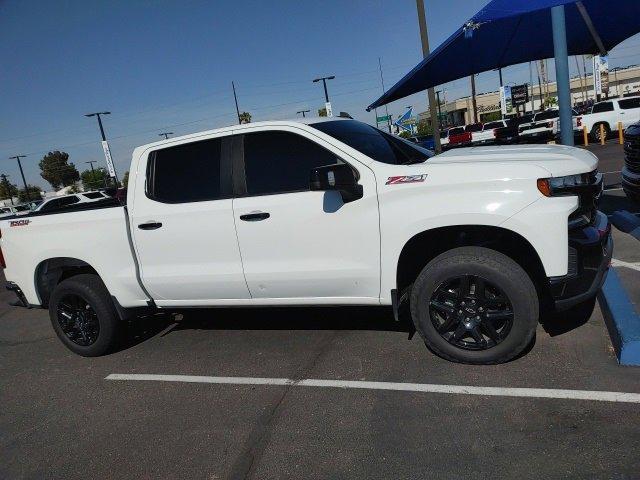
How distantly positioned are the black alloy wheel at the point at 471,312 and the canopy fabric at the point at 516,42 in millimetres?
3485

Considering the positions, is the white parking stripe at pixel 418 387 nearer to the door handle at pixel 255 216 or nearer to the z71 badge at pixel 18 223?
the door handle at pixel 255 216

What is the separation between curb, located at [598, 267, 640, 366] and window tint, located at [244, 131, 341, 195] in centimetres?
236

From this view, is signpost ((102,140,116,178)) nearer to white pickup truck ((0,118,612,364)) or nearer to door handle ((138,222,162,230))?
white pickup truck ((0,118,612,364))

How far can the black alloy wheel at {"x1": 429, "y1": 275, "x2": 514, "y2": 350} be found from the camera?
364 centimetres

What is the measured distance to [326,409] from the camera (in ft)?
11.6

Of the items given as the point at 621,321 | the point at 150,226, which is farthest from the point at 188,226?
the point at 621,321

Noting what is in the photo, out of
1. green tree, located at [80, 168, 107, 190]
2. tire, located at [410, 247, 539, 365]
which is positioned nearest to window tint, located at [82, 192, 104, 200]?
tire, located at [410, 247, 539, 365]

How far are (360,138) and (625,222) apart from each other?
476cm

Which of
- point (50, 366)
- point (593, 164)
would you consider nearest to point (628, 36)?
point (593, 164)

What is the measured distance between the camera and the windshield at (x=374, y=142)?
4133mm

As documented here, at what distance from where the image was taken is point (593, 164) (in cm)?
368

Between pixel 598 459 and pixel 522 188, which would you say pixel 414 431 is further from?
pixel 522 188

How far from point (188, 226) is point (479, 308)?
7.84 feet

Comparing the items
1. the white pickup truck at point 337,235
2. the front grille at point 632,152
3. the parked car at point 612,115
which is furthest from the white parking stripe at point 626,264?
the parked car at point 612,115
